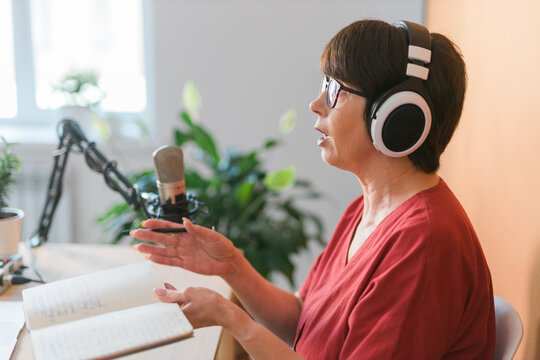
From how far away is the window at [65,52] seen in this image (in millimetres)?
2836

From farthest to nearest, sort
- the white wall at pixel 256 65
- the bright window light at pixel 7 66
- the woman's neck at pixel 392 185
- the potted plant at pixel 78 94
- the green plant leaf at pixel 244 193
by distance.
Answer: the bright window light at pixel 7 66 < the potted plant at pixel 78 94 < the white wall at pixel 256 65 < the green plant leaf at pixel 244 193 < the woman's neck at pixel 392 185

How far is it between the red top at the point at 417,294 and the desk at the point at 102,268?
0.22 metres

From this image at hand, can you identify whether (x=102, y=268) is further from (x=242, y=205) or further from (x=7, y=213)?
(x=242, y=205)

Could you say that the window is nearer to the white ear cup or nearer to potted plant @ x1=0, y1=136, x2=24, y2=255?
potted plant @ x1=0, y1=136, x2=24, y2=255

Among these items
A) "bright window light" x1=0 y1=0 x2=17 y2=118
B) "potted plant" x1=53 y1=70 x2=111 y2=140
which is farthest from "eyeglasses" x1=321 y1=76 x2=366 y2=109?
"bright window light" x1=0 y1=0 x2=17 y2=118

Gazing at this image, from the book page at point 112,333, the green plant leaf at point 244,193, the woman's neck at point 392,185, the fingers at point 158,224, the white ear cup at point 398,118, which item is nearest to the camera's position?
the book page at point 112,333

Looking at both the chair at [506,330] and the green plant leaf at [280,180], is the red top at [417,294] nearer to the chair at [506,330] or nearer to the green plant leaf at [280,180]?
the chair at [506,330]

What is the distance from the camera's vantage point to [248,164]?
219cm

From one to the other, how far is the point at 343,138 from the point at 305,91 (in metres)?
1.58

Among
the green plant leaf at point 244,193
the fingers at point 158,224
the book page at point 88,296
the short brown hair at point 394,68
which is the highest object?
the short brown hair at point 394,68

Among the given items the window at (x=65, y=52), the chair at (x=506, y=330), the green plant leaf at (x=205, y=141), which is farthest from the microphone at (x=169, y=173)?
the window at (x=65, y=52)

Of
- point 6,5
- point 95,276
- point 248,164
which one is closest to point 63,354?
point 95,276

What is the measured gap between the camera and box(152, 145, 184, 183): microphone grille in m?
1.08

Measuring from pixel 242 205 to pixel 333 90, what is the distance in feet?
3.86
